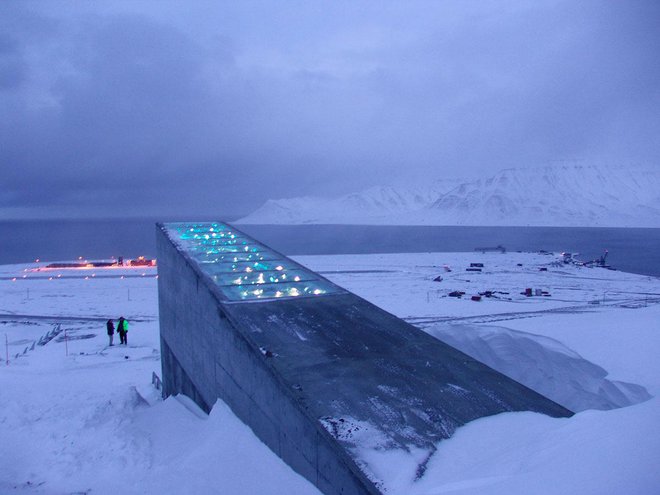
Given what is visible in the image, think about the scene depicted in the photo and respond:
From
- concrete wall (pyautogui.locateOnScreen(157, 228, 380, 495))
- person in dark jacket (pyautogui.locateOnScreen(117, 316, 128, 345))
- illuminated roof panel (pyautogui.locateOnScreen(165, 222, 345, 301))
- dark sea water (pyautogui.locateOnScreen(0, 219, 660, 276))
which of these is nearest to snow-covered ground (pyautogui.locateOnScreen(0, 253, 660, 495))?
concrete wall (pyautogui.locateOnScreen(157, 228, 380, 495))

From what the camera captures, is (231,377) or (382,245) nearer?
(231,377)

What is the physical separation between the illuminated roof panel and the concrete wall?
0.50 meters

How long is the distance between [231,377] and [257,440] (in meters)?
1.43

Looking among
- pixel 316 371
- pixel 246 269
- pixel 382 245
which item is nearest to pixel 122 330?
pixel 246 269

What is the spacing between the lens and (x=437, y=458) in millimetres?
4953

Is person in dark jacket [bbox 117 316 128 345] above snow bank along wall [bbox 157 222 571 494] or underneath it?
underneath

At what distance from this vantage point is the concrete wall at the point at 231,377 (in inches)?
203

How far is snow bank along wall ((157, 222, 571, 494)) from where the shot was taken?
5.39 m

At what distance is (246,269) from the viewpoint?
38.6ft

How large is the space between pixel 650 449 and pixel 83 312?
2610 centimetres

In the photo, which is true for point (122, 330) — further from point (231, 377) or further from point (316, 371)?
point (316, 371)

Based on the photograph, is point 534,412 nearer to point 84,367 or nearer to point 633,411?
point 633,411

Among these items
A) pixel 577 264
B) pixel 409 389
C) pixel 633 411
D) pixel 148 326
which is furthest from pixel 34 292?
pixel 577 264

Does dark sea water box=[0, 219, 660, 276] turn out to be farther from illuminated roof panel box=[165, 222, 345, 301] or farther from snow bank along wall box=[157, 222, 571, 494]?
snow bank along wall box=[157, 222, 571, 494]
